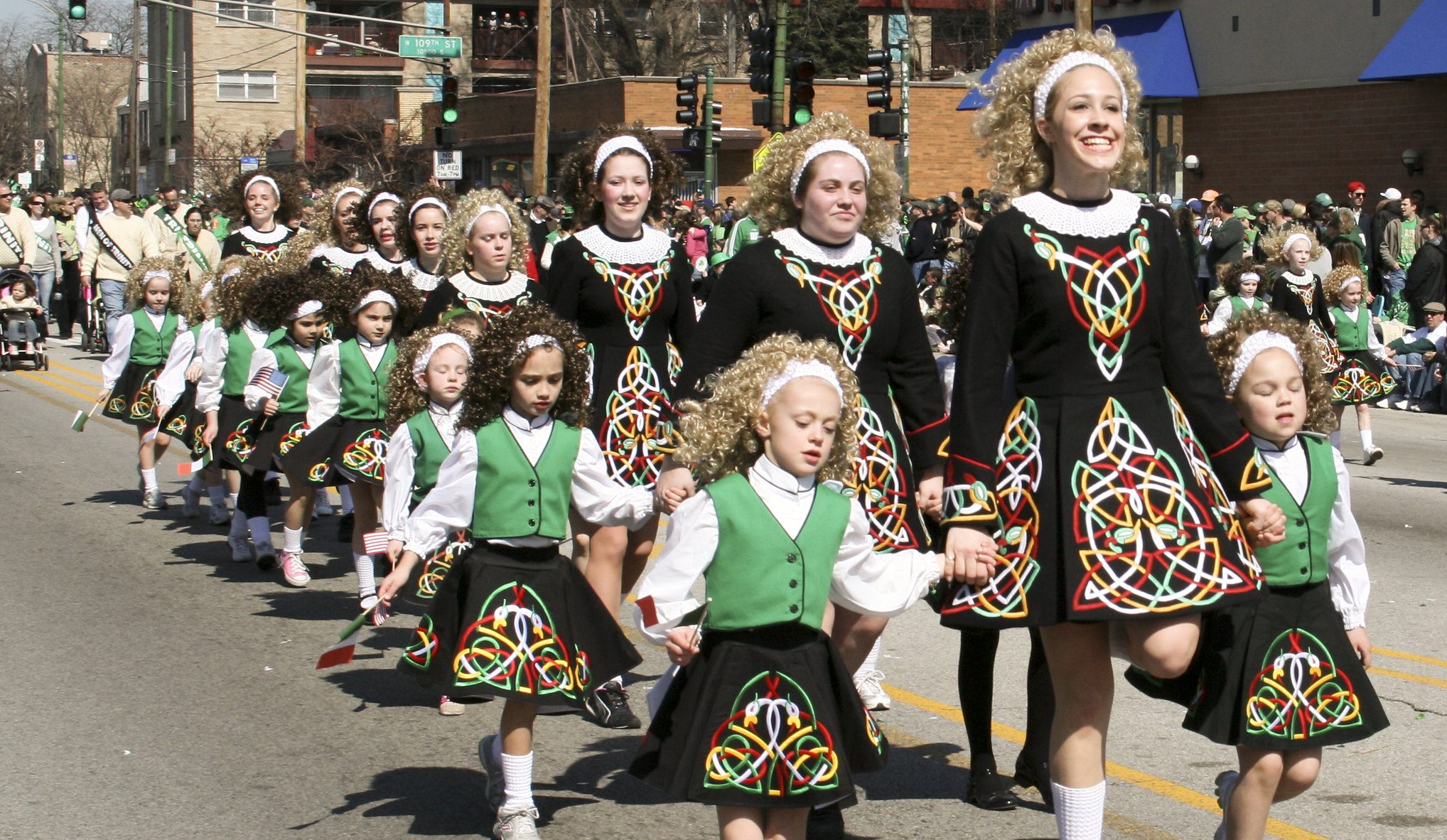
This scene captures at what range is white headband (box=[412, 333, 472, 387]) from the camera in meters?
7.29

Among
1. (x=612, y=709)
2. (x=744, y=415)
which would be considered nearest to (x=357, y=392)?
(x=612, y=709)

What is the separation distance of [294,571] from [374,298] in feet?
5.70

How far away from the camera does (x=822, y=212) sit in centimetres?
554

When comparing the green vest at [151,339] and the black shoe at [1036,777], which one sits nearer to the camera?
the black shoe at [1036,777]

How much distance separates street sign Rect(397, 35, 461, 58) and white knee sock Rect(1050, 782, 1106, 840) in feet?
91.0

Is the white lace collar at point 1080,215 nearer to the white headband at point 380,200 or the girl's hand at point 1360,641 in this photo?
the girl's hand at point 1360,641

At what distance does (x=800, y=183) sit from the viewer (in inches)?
221

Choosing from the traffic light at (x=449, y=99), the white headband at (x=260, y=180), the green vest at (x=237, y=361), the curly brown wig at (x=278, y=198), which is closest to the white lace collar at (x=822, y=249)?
the green vest at (x=237, y=361)

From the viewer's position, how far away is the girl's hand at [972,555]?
4.36 m

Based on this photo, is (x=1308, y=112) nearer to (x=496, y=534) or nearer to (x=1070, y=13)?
(x=1070, y=13)

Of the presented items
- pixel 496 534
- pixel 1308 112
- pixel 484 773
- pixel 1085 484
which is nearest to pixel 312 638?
pixel 484 773

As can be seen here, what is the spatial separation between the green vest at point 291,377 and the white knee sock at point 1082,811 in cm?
638

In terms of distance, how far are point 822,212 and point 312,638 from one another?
4023 millimetres

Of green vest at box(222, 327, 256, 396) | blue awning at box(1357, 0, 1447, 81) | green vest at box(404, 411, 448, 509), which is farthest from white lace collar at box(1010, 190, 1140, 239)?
blue awning at box(1357, 0, 1447, 81)
